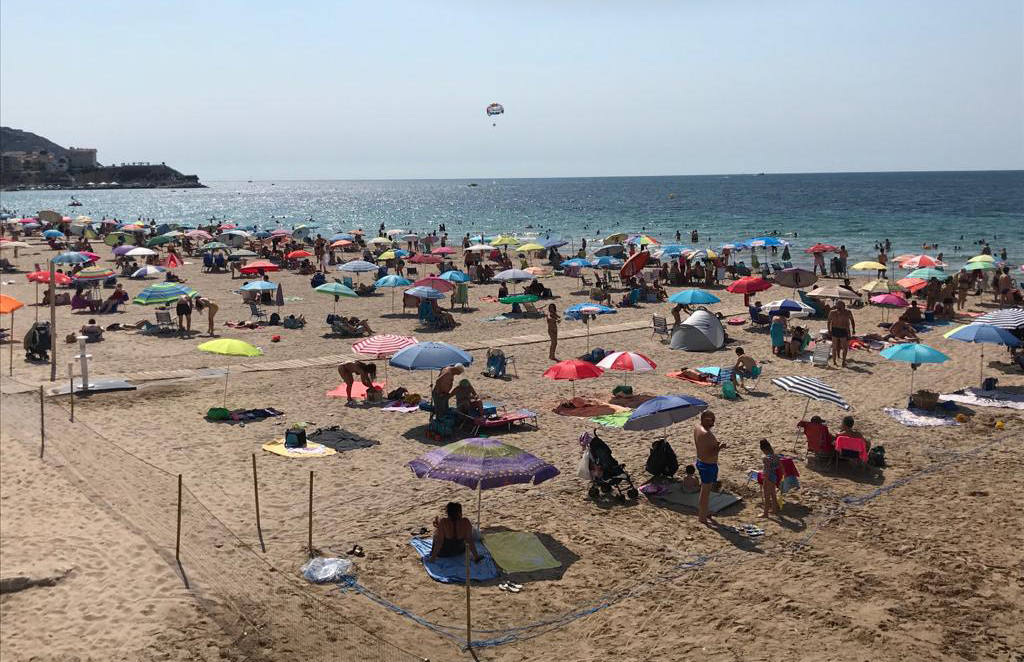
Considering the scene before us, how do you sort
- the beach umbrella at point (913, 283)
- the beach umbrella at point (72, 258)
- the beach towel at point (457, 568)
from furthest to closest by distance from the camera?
→ the beach umbrella at point (72, 258)
the beach umbrella at point (913, 283)
the beach towel at point (457, 568)

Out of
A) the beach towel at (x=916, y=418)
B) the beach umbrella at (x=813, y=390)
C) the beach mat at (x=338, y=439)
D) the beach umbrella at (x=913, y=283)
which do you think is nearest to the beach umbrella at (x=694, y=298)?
the beach towel at (x=916, y=418)

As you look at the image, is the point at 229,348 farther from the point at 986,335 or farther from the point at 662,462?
the point at 986,335

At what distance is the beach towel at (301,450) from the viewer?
474 inches

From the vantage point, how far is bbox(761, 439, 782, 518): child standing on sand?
32.2 ft

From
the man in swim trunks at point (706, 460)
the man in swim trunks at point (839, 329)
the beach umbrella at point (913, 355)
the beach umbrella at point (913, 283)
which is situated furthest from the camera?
the beach umbrella at point (913, 283)

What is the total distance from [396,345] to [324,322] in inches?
393

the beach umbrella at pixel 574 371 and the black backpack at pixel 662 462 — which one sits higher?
the beach umbrella at pixel 574 371

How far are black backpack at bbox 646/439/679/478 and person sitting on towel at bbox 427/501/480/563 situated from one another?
123 inches

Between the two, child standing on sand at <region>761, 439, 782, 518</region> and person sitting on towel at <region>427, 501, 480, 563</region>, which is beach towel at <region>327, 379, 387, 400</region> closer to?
person sitting on towel at <region>427, 501, 480, 563</region>

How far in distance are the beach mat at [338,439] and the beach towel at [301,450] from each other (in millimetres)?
176

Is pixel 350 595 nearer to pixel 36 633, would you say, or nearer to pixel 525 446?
pixel 36 633

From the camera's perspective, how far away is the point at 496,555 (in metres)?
8.90

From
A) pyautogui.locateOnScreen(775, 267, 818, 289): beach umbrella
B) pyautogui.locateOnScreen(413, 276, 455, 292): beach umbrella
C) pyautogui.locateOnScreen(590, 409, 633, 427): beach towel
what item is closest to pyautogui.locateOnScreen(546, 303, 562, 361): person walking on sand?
pyautogui.locateOnScreen(590, 409, 633, 427): beach towel

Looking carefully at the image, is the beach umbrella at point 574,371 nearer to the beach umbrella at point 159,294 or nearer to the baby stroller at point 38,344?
the beach umbrella at point 159,294
